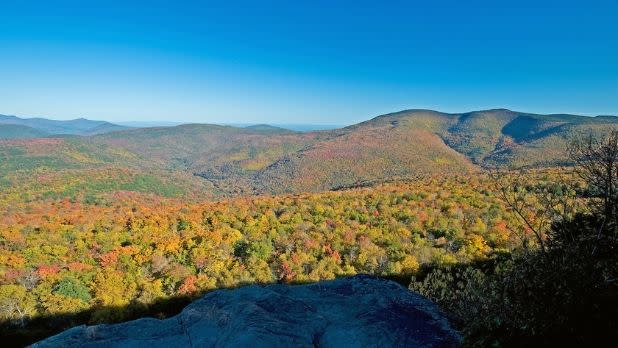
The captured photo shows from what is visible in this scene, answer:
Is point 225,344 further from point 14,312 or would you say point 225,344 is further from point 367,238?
point 367,238

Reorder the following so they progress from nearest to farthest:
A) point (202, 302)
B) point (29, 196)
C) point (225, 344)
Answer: point (225, 344)
point (202, 302)
point (29, 196)

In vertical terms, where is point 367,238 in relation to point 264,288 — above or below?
below

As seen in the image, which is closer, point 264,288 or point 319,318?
point 319,318

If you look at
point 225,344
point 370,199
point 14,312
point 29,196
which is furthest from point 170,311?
point 29,196

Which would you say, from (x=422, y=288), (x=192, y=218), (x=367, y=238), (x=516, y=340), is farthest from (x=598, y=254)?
(x=192, y=218)

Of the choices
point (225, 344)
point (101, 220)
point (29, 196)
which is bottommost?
point (29, 196)

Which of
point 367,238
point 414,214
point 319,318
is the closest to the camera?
point 319,318

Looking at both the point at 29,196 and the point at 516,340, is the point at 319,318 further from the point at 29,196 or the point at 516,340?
the point at 29,196
